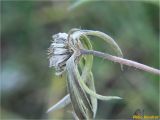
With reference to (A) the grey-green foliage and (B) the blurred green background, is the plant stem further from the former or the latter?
(B) the blurred green background

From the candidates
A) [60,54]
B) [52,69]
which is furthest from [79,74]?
[52,69]

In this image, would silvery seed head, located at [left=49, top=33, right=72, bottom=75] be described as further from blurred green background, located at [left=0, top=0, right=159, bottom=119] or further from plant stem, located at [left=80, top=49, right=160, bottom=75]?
blurred green background, located at [left=0, top=0, right=159, bottom=119]

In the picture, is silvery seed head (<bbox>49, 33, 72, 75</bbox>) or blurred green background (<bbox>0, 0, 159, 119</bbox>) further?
blurred green background (<bbox>0, 0, 159, 119</bbox>)

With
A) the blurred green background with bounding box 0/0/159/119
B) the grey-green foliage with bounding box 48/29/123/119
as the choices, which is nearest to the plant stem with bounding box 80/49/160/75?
the grey-green foliage with bounding box 48/29/123/119

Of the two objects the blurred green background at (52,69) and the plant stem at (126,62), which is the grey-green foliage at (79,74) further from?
the blurred green background at (52,69)

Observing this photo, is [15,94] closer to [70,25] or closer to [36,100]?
[36,100]

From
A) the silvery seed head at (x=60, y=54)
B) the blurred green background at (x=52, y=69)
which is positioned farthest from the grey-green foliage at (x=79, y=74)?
the blurred green background at (x=52, y=69)

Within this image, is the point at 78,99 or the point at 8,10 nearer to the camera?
the point at 78,99

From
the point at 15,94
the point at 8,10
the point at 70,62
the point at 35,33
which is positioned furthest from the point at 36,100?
the point at 70,62
